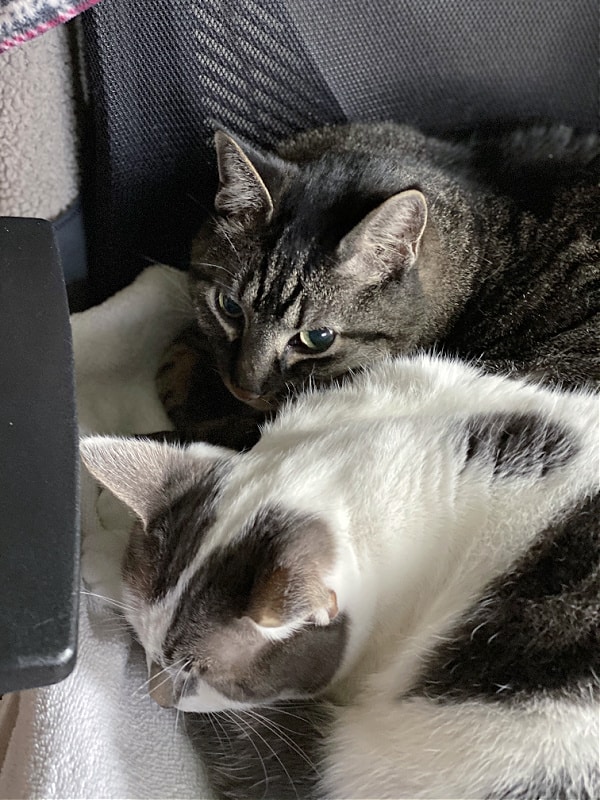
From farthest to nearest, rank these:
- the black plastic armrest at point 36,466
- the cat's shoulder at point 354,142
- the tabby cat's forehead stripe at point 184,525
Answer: the cat's shoulder at point 354,142
the tabby cat's forehead stripe at point 184,525
the black plastic armrest at point 36,466

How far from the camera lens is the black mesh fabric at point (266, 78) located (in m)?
1.18

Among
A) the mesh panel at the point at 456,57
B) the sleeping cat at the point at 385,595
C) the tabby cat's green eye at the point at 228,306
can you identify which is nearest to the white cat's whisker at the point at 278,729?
the sleeping cat at the point at 385,595

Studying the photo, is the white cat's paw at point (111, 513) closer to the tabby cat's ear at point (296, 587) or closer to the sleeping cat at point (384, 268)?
the sleeping cat at point (384, 268)

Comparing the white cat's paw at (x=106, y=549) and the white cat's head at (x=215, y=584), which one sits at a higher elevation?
the white cat's head at (x=215, y=584)

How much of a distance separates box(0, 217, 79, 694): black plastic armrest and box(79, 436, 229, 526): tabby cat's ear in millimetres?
116

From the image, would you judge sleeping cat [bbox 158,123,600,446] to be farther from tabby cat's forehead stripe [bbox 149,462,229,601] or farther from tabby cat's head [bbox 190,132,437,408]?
tabby cat's forehead stripe [bbox 149,462,229,601]

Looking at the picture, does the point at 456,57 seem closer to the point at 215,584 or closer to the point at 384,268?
the point at 384,268

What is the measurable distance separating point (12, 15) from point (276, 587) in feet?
2.25

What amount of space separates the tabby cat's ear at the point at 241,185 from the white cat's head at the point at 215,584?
1.41 feet

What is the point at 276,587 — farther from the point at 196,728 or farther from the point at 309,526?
the point at 196,728

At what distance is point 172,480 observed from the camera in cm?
94

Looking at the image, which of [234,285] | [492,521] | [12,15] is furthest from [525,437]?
[12,15]

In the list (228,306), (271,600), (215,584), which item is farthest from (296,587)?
(228,306)

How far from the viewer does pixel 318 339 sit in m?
1.17
